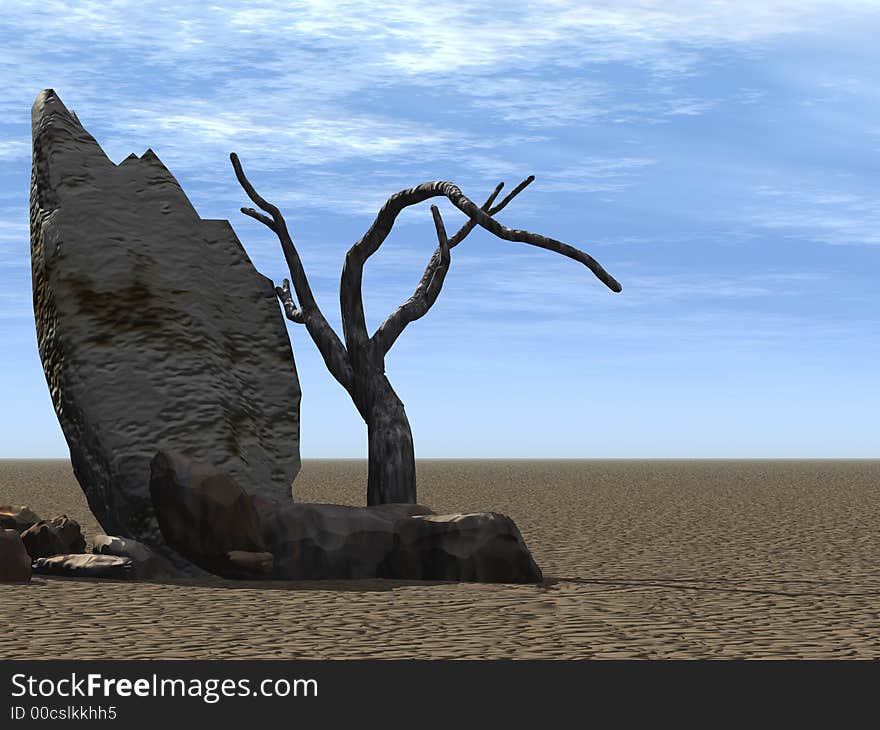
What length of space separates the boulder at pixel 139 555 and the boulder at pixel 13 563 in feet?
2.85

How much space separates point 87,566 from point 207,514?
1300mm

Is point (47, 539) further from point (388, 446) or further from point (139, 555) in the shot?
point (388, 446)

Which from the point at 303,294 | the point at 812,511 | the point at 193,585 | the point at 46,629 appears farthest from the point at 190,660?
the point at 812,511

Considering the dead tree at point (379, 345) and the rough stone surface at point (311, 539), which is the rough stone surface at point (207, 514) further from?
the dead tree at point (379, 345)

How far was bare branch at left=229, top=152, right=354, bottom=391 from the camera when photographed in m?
16.9

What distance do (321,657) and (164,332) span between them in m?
6.84

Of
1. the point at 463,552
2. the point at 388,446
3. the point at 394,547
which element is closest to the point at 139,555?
the point at 394,547

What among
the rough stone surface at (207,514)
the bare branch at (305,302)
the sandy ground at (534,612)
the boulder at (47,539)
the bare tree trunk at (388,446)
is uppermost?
the bare branch at (305,302)

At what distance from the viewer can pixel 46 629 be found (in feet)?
32.7

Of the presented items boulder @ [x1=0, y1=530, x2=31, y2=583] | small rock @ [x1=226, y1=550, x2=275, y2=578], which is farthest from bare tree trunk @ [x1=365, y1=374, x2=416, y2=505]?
boulder @ [x1=0, y1=530, x2=31, y2=583]

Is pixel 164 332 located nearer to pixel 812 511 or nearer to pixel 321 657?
pixel 321 657

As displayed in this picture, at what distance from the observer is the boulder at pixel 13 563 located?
42.6 ft

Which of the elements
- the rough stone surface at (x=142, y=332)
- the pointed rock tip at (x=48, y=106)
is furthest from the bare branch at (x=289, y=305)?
the pointed rock tip at (x=48, y=106)

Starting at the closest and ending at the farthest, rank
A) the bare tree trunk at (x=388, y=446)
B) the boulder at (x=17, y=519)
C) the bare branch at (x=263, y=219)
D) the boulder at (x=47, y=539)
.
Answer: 1. the boulder at (x=47, y=539)
2. the boulder at (x=17, y=519)
3. the bare tree trunk at (x=388, y=446)
4. the bare branch at (x=263, y=219)
